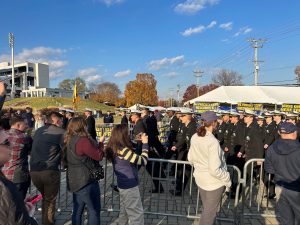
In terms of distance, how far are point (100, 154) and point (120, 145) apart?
0.29m

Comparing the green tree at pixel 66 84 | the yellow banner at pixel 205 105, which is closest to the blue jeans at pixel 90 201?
the yellow banner at pixel 205 105

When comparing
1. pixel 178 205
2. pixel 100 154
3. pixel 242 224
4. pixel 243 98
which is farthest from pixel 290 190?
pixel 243 98

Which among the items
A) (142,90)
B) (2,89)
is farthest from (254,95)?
(142,90)

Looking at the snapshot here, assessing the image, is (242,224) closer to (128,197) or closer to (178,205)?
(178,205)

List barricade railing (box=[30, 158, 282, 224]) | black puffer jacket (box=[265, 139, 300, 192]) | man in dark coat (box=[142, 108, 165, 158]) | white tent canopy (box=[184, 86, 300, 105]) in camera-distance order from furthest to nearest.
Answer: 1. white tent canopy (box=[184, 86, 300, 105])
2. man in dark coat (box=[142, 108, 165, 158])
3. barricade railing (box=[30, 158, 282, 224])
4. black puffer jacket (box=[265, 139, 300, 192])

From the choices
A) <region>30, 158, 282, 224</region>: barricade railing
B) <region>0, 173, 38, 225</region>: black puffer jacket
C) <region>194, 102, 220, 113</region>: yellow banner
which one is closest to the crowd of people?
<region>30, 158, 282, 224</region>: barricade railing

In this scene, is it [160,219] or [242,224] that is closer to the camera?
[242,224]

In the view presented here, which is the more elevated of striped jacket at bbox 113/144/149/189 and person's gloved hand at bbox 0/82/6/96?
person's gloved hand at bbox 0/82/6/96

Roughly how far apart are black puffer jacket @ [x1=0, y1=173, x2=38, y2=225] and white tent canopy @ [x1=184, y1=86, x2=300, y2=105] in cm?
2174

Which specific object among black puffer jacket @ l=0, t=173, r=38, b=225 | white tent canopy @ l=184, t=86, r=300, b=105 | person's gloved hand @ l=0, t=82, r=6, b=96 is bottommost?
black puffer jacket @ l=0, t=173, r=38, b=225

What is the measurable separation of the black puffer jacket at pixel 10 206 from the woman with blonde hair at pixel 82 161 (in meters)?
2.22

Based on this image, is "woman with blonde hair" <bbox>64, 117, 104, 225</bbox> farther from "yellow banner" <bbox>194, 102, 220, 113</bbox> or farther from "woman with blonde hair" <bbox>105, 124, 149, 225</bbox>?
"yellow banner" <bbox>194, 102, 220, 113</bbox>

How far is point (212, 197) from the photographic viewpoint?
416cm

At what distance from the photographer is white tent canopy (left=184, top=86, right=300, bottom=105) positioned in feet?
75.0
